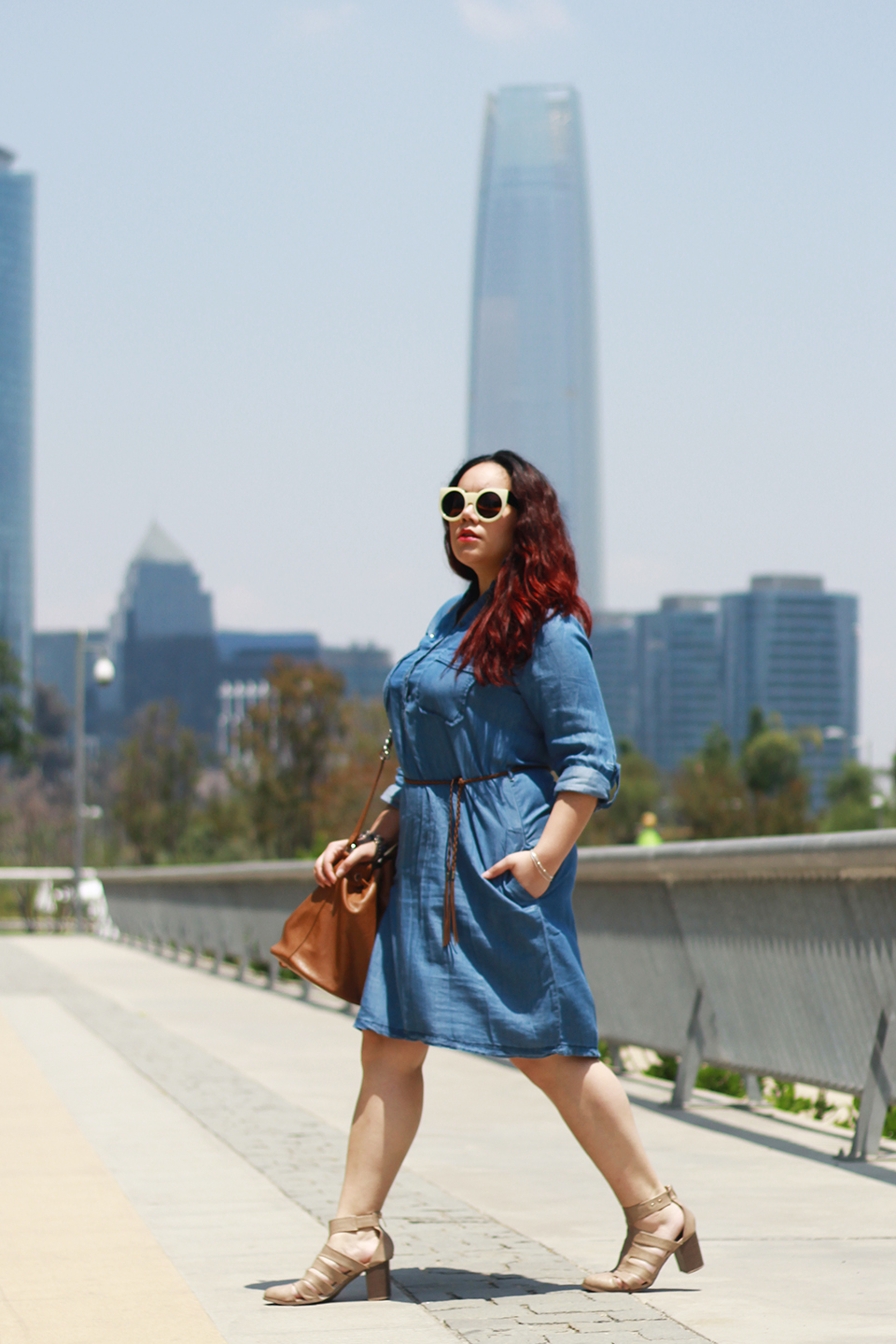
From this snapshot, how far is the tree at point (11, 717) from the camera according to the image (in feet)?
154

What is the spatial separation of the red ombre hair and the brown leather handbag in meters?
0.33

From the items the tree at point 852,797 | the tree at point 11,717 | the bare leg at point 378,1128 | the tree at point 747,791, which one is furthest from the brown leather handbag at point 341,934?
the tree at point 852,797

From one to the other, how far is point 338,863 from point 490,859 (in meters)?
0.43

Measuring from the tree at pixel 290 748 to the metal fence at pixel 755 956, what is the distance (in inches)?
1496

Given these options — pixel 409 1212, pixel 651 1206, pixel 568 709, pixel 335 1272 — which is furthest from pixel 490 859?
pixel 409 1212

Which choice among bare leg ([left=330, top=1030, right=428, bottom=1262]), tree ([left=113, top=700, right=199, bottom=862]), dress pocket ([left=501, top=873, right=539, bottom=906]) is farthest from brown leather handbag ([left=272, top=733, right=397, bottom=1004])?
tree ([left=113, top=700, right=199, bottom=862])

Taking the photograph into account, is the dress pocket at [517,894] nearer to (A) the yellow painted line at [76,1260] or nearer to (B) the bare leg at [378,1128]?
(B) the bare leg at [378,1128]

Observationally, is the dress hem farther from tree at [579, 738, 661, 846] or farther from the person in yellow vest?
tree at [579, 738, 661, 846]

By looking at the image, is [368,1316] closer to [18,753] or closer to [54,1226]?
[54,1226]

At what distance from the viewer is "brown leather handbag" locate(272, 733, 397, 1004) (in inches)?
182

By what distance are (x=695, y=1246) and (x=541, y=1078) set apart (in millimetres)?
541

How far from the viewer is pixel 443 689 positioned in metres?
4.49

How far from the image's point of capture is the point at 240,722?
50188mm

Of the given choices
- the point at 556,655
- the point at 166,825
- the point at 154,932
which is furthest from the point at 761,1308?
the point at 166,825
